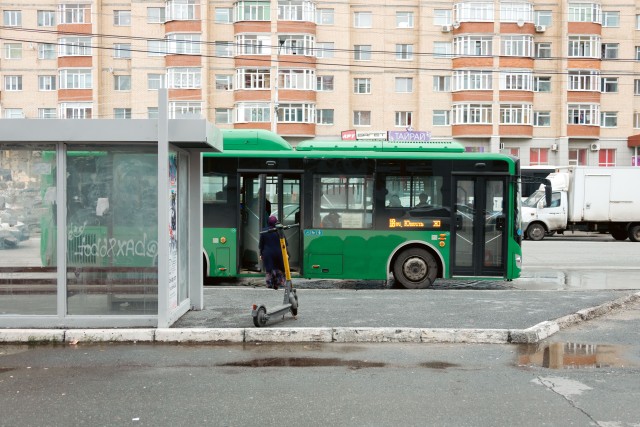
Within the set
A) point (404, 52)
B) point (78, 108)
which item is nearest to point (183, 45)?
point (78, 108)

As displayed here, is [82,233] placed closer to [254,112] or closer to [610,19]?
[254,112]

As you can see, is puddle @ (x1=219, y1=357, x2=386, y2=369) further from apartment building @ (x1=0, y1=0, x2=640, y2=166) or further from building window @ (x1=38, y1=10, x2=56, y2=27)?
building window @ (x1=38, y1=10, x2=56, y2=27)

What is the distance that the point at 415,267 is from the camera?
46.7 ft

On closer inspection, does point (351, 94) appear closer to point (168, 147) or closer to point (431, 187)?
point (431, 187)

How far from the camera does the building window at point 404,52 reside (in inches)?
2009

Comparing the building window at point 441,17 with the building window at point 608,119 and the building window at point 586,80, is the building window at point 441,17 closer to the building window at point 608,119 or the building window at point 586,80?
the building window at point 586,80

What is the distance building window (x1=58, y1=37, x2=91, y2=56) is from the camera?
50156 millimetres

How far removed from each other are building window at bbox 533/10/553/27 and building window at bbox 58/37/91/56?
32284 mm

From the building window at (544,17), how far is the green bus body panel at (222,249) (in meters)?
43.3

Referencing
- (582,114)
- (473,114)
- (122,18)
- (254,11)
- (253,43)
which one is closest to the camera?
(253,43)

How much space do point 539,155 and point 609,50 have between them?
9382 millimetres

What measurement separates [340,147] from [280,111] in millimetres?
35557

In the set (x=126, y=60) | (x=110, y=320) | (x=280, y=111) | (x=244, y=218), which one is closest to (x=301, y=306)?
(x=110, y=320)

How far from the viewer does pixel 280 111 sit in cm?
4950
